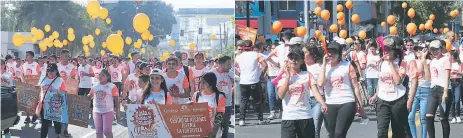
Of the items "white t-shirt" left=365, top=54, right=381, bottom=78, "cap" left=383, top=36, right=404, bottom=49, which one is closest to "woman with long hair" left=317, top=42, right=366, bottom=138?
"cap" left=383, top=36, right=404, bottom=49

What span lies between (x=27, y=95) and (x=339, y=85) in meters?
3.39

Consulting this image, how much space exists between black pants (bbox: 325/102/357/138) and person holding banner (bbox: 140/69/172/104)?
5.41 feet

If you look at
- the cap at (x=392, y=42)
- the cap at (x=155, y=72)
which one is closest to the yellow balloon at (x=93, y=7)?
the cap at (x=155, y=72)

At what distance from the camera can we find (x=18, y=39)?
7.67 meters

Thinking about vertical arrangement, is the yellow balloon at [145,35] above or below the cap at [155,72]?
above

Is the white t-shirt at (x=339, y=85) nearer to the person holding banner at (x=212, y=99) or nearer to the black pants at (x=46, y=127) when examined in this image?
the person holding banner at (x=212, y=99)

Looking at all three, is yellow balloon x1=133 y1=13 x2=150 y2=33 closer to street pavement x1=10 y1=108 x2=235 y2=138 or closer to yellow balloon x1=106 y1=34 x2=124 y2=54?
yellow balloon x1=106 y1=34 x2=124 y2=54

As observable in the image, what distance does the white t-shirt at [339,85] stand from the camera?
7.59 m

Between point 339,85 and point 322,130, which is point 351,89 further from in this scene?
point 322,130

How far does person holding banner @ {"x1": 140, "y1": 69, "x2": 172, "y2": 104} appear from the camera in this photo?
781 centimetres

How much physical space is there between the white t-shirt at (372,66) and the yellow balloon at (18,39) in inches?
301

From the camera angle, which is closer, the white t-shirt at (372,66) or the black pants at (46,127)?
the black pants at (46,127)

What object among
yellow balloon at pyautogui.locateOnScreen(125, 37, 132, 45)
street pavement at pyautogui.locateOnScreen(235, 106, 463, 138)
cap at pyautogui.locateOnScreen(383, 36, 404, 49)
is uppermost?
yellow balloon at pyautogui.locateOnScreen(125, 37, 132, 45)

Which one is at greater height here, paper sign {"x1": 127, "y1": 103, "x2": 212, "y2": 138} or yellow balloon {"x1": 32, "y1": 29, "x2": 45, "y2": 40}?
yellow balloon {"x1": 32, "y1": 29, "x2": 45, "y2": 40}
